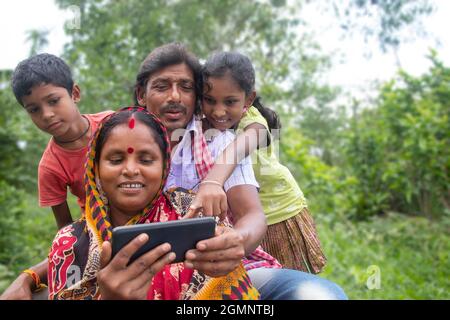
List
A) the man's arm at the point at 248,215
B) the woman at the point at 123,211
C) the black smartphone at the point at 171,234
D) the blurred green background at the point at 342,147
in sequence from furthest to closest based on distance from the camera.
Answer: the blurred green background at the point at 342,147 < the man's arm at the point at 248,215 < the woman at the point at 123,211 < the black smartphone at the point at 171,234

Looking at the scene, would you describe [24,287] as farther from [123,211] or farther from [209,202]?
[209,202]

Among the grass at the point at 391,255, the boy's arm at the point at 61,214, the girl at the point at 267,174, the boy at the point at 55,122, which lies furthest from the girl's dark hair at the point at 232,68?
the grass at the point at 391,255

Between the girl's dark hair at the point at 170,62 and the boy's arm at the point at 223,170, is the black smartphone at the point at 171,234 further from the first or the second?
the girl's dark hair at the point at 170,62

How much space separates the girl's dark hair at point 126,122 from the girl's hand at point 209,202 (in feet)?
0.70

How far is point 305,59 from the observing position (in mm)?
10828

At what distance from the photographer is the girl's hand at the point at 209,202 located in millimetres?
1760

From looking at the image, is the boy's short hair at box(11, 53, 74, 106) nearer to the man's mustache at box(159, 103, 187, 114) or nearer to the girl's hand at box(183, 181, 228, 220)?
the man's mustache at box(159, 103, 187, 114)

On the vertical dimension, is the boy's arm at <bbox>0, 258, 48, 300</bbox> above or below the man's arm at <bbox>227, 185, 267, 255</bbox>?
below

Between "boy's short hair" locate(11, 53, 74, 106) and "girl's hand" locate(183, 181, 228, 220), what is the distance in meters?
1.03

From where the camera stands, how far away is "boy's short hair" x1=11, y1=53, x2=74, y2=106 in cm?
224

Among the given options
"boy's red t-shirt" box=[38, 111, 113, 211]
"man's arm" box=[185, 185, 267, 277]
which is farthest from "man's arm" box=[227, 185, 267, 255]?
"boy's red t-shirt" box=[38, 111, 113, 211]

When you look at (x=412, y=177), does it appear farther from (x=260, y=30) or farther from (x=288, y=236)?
(x=288, y=236)
